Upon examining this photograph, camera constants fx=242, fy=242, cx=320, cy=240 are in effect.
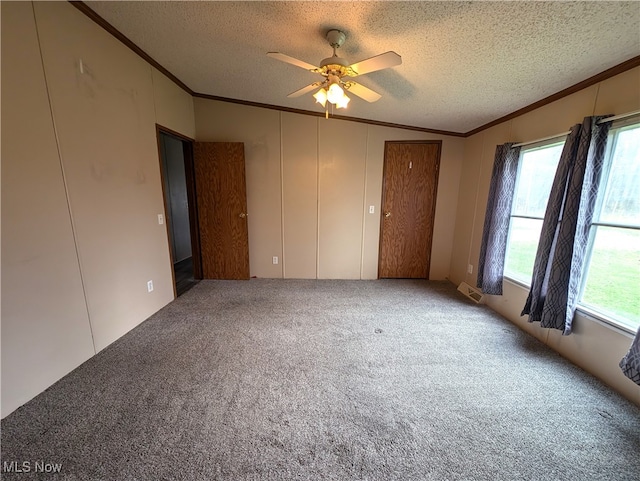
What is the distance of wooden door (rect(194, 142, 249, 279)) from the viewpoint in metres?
3.38

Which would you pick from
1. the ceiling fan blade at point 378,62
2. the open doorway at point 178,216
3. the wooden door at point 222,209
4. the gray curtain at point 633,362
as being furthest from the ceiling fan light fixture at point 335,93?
the open doorway at point 178,216

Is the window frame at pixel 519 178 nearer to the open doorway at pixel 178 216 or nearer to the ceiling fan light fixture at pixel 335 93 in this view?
the ceiling fan light fixture at pixel 335 93

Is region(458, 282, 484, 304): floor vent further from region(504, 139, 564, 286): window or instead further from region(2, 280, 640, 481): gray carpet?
region(2, 280, 640, 481): gray carpet

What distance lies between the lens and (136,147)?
2344mm

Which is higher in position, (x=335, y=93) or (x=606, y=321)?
(x=335, y=93)

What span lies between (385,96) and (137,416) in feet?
11.0

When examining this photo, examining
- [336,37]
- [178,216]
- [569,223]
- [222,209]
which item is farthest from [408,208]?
[178,216]

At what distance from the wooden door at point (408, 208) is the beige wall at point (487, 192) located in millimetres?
443

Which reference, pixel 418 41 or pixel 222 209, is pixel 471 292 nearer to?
pixel 418 41

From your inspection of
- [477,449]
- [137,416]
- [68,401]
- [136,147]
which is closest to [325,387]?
[477,449]

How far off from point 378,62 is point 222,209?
9.03 feet

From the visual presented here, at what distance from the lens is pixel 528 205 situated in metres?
2.52

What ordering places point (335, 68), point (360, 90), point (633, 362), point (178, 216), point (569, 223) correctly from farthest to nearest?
point (178, 216) → point (360, 90) → point (569, 223) → point (335, 68) → point (633, 362)

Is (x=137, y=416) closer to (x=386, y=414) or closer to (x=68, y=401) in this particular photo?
(x=68, y=401)
